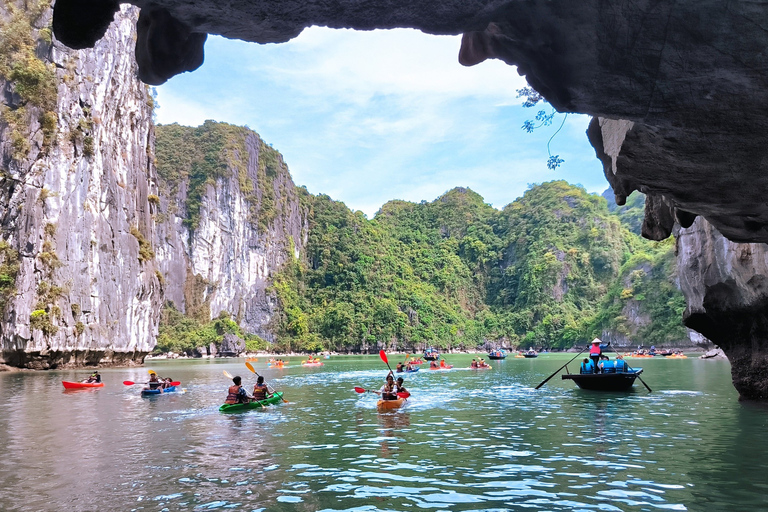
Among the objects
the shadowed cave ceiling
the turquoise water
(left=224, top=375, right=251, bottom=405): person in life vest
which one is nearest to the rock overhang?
the shadowed cave ceiling

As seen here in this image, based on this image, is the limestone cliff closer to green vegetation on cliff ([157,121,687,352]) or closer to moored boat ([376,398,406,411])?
green vegetation on cliff ([157,121,687,352])

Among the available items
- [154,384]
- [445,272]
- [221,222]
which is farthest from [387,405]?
[445,272]

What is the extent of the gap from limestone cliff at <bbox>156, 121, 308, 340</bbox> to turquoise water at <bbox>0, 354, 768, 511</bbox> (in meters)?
74.4

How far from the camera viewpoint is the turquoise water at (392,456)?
700 centimetres

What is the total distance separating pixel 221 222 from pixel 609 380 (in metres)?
85.0

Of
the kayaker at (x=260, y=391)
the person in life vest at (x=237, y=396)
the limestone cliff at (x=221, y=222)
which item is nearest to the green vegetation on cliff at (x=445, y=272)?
the limestone cliff at (x=221, y=222)

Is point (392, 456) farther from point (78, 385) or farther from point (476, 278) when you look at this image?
point (476, 278)

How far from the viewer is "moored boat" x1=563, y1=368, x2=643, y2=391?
62.1ft

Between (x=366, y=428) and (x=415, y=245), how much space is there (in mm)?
122128

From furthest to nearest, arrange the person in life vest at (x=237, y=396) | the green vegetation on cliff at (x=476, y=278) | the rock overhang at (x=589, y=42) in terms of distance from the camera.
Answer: the green vegetation on cliff at (x=476, y=278) < the person in life vest at (x=237, y=396) < the rock overhang at (x=589, y=42)

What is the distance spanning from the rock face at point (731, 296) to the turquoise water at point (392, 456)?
1.18 metres

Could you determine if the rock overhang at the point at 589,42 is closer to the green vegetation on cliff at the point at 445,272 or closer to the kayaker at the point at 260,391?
the kayaker at the point at 260,391

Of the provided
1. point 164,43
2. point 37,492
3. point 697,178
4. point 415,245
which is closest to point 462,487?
point 697,178

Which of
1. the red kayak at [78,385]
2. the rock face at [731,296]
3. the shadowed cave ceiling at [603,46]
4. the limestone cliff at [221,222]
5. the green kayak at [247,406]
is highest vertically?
the limestone cliff at [221,222]
